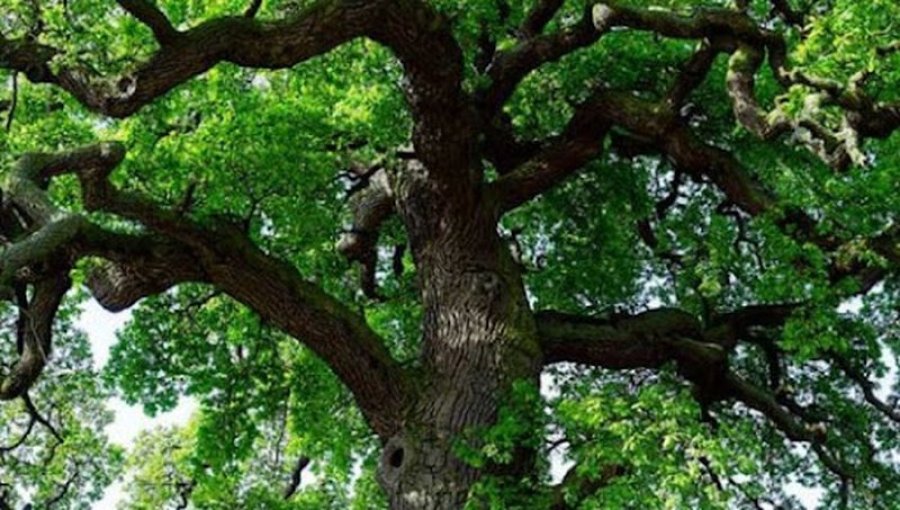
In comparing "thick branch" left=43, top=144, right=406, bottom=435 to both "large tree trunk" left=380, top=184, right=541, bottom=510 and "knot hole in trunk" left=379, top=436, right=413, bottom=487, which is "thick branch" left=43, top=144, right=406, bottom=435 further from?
"large tree trunk" left=380, top=184, right=541, bottom=510

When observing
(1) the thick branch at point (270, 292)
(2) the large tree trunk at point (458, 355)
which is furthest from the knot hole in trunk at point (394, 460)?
(1) the thick branch at point (270, 292)

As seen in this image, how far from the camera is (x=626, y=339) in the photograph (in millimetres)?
11375

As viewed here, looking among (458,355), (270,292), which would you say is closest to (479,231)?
(458,355)

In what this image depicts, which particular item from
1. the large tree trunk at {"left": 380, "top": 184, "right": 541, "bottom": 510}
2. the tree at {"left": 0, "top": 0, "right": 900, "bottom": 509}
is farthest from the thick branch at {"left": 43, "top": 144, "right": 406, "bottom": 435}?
the large tree trunk at {"left": 380, "top": 184, "right": 541, "bottom": 510}

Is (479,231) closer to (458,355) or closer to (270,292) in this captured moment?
(458,355)

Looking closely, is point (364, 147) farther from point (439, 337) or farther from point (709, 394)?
point (709, 394)

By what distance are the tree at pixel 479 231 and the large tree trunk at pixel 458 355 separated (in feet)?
0.09

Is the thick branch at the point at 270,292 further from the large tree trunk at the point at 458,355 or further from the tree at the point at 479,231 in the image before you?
the large tree trunk at the point at 458,355

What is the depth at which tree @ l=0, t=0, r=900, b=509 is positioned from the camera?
8969 mm

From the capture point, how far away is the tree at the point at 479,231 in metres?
8.97

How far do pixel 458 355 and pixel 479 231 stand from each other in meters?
1.35

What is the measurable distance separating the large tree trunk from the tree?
1.1 inches

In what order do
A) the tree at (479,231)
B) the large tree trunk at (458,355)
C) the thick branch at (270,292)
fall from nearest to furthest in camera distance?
the tree at (479,231) < the large tree trunk at (458,355) < the thick branch at (270,292)

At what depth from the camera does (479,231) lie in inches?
436
